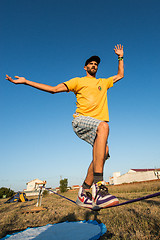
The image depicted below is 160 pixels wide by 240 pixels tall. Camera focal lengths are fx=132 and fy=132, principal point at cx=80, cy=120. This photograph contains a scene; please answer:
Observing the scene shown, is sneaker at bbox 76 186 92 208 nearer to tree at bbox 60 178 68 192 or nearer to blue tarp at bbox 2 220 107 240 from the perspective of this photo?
blue tarp at bbox 2 220 107 240

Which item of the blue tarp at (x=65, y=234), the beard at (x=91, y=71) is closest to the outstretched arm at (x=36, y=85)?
the beard at (x=91, y=71)

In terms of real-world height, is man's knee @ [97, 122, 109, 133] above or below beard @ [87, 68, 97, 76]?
below

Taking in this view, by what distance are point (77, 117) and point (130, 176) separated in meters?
47.7

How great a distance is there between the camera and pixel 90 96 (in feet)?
7.88

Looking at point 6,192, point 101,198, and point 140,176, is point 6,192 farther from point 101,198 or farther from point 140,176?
point 140,176

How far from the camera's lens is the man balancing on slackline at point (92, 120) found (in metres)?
1.71

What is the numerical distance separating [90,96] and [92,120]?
54 centimetres

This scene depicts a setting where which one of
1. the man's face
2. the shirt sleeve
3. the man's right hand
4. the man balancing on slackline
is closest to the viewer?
the man balancing on slackline

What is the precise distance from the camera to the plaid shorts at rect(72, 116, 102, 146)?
2.03m

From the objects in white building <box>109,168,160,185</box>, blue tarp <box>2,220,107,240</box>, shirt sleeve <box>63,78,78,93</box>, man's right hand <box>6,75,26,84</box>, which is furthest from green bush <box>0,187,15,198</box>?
white building <box>109,168,160,185</box>

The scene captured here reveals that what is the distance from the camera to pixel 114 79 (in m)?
2.98

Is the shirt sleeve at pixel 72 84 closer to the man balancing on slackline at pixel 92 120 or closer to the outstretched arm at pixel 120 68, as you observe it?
the man balancing on slackline at pixel 92 120

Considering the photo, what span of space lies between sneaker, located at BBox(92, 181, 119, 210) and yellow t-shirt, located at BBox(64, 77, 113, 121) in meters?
1.05

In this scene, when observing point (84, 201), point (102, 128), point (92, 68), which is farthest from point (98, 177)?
point (92, 68)
